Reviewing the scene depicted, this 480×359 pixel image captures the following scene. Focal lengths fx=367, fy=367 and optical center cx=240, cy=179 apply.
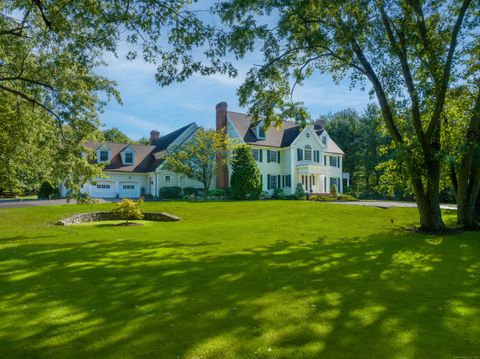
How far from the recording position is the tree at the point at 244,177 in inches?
1318

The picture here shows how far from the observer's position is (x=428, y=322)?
4.70m

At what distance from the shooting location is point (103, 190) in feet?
124

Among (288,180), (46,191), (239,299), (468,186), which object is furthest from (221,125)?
(239,299)

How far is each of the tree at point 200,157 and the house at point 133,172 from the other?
2.35 metres

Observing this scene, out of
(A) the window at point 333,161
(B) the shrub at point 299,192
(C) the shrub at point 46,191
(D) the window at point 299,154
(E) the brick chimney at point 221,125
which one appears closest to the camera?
(C) the shrub at point 46,191

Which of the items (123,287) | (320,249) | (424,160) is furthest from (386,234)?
(123,287)

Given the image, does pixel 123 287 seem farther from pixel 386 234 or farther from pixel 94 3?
pixel 386 234

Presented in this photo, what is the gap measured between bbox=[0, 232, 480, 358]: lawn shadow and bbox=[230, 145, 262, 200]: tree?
77.7 feet

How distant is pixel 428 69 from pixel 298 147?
27.3 metres

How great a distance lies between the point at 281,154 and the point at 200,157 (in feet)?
36.6

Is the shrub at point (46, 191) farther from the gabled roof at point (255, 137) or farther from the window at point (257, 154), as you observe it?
the window at point (257, 154)

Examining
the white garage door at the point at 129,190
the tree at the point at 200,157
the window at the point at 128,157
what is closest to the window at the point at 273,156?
the tree at the point at 200,157

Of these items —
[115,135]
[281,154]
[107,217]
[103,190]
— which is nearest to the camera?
[107,217]

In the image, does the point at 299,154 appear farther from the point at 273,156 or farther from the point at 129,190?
the point at 129,190
